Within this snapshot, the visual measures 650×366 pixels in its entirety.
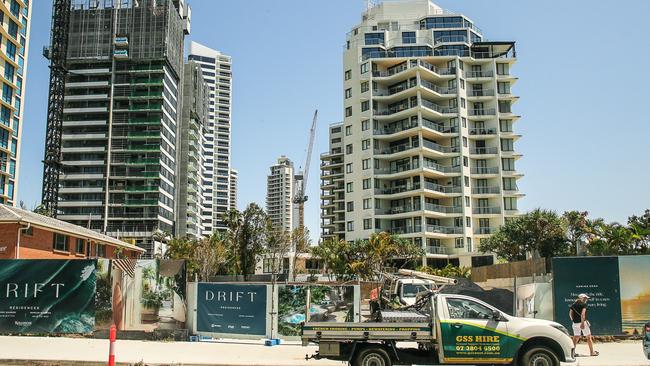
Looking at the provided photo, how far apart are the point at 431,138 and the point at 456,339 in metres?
68.0

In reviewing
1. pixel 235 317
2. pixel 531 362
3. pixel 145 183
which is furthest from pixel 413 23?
pixel 531 362

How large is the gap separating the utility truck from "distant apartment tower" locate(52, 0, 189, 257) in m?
87.8

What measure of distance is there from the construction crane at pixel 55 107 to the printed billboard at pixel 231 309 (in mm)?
71163

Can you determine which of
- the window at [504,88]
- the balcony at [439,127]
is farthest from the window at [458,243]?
the window at [504,88]

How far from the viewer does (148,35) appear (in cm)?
10675

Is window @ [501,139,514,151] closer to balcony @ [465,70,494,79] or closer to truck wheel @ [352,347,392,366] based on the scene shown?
balcony @ [465,70,494,79]

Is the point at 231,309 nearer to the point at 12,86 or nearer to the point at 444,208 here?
the point at 444,208

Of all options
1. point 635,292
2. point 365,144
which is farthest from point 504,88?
point 635,292

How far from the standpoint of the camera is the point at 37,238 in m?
28.8

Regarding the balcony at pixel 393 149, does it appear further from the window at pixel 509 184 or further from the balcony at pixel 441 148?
the window at pixel 509 184

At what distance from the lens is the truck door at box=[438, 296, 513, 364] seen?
40.6ft

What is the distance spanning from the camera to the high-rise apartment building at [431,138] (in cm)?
7538

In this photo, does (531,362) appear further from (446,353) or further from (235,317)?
(235,317)

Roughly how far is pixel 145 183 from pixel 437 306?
9551 centimetres
